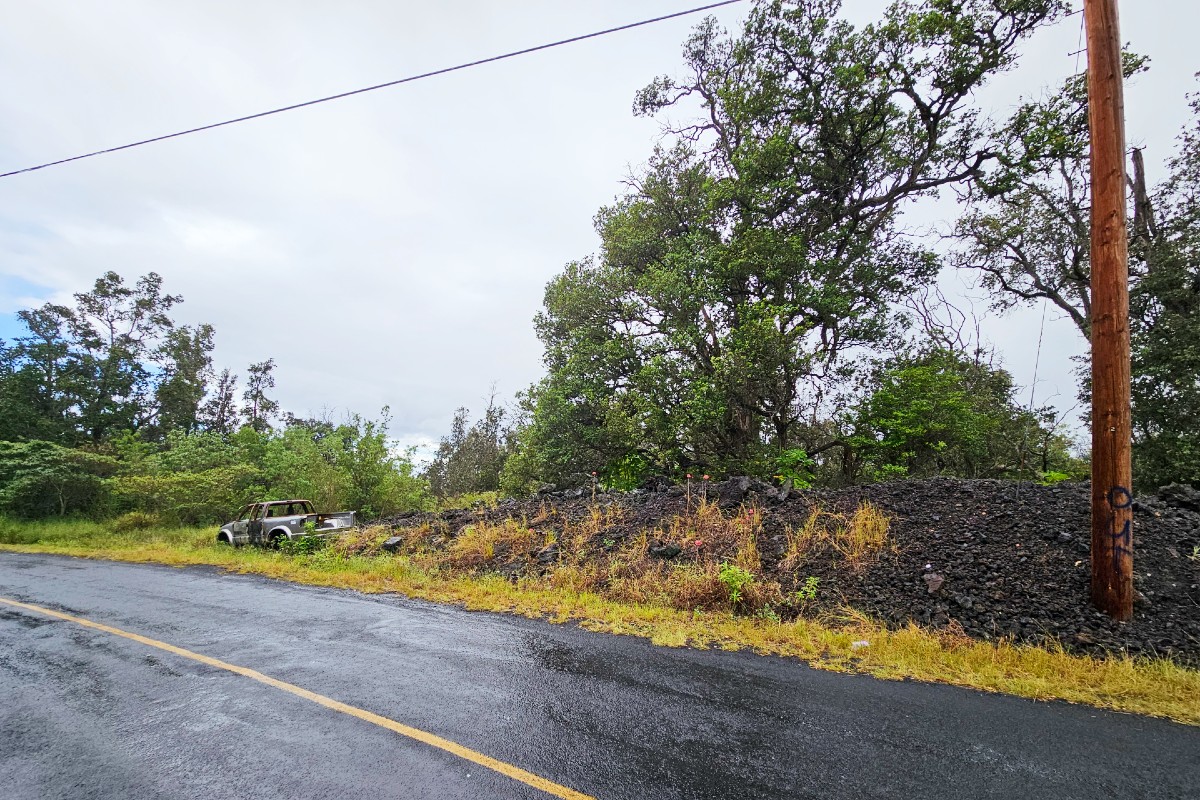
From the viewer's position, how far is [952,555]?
6.32 m

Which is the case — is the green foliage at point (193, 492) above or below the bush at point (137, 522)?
above

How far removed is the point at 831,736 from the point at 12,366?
143ft

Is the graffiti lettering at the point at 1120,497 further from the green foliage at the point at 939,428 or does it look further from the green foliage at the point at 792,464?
the green foliage at the point at 939,428

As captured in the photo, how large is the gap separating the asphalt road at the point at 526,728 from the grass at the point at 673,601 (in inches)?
17.4

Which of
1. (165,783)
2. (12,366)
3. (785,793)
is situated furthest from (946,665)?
(12,366)

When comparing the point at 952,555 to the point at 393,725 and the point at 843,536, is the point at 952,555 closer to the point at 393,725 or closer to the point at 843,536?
the point at 843,536

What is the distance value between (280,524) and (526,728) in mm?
11776

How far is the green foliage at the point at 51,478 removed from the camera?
786 inches

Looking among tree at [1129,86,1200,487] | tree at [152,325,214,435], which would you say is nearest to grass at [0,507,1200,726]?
tree at [1129,86,1200,487]

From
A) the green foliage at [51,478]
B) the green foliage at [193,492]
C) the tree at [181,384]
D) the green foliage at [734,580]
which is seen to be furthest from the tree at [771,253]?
the tree at [181,384]

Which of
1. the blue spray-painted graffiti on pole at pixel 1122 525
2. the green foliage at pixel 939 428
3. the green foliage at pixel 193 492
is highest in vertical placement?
the green foliage at pixel 939 428

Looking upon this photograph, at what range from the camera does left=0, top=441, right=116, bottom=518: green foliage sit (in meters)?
20.0

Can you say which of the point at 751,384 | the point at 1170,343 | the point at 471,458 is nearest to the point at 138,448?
the point at 471,458

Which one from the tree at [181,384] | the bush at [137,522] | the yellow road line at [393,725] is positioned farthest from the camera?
the tree at [181,384]
